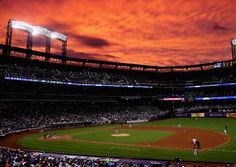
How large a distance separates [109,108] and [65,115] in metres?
19.1

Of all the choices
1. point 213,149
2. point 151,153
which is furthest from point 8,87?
point 213,149

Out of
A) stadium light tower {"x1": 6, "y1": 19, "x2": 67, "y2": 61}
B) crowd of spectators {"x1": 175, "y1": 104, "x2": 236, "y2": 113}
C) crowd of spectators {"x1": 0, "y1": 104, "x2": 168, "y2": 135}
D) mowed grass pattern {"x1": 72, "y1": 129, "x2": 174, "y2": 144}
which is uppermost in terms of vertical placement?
stadium light tower {"x1": 6, "y1": 19, "x2": 67, "y2": 61}

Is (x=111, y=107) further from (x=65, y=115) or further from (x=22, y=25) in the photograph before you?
(x=22, y=25)

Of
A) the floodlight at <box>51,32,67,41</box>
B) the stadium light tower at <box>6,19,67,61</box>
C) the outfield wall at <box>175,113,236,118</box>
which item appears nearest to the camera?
the stadium light tower at <box>6,19,67,61</box>

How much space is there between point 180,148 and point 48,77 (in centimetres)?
4724

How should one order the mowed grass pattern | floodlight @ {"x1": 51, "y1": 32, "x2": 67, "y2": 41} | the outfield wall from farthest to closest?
floodlight @ {"x1": 51, "y1": 32, "x2": 67, "y2": 41} → the outfield wall → the mowed grass pattern

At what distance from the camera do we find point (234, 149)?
2850 centimetres

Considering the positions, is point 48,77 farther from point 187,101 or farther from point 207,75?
point 207,75

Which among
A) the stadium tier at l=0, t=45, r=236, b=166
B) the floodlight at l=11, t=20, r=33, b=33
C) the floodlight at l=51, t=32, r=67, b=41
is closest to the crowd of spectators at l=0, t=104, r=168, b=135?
the stadium tier at l=0, t=45, r=236, b=166

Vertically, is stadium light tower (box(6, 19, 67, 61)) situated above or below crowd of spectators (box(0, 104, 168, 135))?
above

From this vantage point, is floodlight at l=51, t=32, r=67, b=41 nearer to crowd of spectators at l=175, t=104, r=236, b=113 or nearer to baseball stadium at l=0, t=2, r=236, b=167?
baseball stadium at l=0, t=2, r=236, b=167

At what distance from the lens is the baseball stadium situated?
31.1m

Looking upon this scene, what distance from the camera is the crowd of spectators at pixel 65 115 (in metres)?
52.5

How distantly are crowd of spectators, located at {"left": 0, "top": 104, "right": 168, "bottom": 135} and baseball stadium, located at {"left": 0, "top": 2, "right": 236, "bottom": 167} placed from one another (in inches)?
9.2
